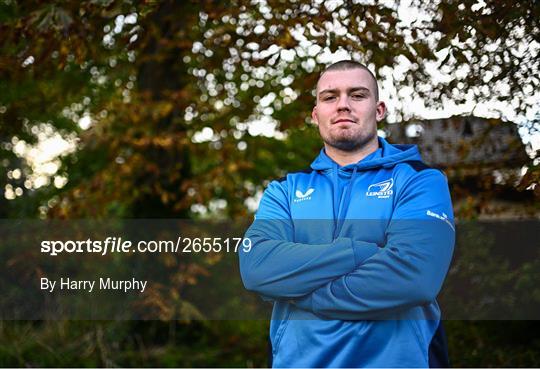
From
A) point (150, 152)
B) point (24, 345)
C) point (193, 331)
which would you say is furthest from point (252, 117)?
point (24, 345)

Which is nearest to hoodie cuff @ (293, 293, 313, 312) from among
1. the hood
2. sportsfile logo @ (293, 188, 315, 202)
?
sportsfile logo @ (293, 188, 315, 202)

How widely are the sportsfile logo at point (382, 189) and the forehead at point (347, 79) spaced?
49 cm

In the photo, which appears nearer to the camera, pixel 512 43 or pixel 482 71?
pixel 512 43

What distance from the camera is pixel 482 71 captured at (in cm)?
508

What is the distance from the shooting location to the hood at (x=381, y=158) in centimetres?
333

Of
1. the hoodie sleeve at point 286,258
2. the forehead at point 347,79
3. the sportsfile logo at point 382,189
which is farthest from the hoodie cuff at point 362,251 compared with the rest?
the forehead at point 347,79

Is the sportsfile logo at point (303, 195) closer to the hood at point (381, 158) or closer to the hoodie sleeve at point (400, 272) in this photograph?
the hood at point (381, 158)

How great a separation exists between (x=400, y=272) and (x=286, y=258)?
0.53 metres

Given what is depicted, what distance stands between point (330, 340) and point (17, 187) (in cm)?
1110

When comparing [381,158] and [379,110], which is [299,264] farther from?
[379,110]

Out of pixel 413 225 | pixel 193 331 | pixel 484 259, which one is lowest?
pixel 193 331

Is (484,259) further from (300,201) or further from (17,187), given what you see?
(17,187)

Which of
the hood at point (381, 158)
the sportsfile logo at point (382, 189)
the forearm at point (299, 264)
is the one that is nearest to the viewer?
the forearm at point (299, 264)

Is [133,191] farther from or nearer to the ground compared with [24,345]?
farther from the ground
